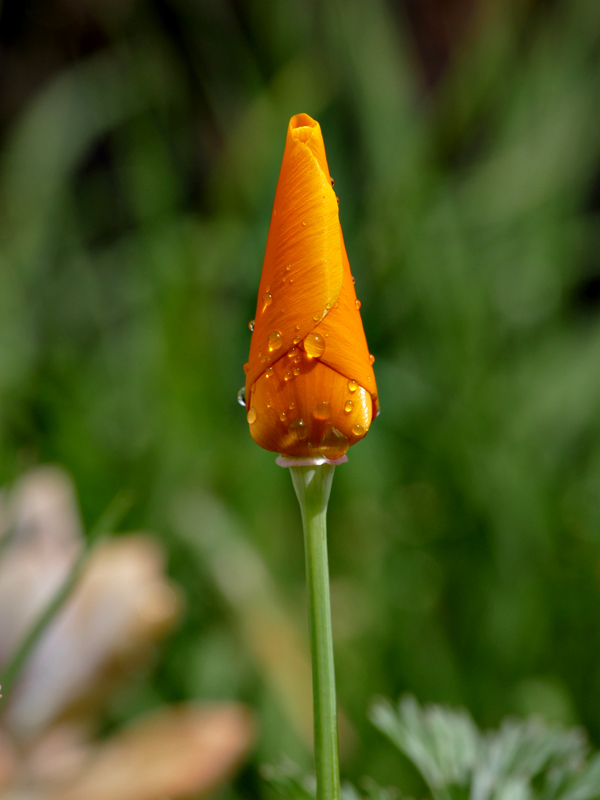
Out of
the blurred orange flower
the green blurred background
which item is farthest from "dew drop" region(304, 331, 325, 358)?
the green blurred background

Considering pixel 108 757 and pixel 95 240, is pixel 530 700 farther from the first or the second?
pixel 95 240

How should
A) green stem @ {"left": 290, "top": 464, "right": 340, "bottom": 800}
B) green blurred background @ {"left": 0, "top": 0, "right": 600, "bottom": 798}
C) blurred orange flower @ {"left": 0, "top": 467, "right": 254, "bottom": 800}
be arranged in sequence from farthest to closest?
green blurred background @ {"left": 0, "top": 0, "right": 600, "bottom": 798} < blurred orange flower @ {"left": 0, "top": 467, "right": 254, "bottom": 800} < green stem @ {"left": 290, "top": 464, "right": 340, "bottom": 800}

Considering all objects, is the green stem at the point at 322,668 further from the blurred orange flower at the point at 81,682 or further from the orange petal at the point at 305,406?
the blurred orange flower at the point at 81,682

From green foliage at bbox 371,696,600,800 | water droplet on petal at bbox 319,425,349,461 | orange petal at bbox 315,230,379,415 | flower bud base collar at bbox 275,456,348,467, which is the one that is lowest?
green foliage at bbox 371,696,600,800

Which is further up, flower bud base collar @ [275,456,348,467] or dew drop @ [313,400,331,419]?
dew drop @ [313,400,331,419]

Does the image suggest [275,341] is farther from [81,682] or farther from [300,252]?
[81,682]

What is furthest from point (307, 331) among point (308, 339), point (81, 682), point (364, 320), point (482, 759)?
point (364, 320)

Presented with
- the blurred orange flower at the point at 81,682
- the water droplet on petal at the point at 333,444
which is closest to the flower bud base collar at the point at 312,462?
the water droplet on petal at the point at 333,444

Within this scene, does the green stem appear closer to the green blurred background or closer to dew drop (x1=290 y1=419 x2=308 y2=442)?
dew drop (x1=290 y1=419 x2=308 y2=442)
